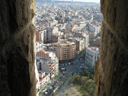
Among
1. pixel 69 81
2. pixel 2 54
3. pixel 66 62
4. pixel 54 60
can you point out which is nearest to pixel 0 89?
pixel 2 54

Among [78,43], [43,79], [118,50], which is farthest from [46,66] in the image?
[118,50]

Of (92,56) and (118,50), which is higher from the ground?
(118,50)

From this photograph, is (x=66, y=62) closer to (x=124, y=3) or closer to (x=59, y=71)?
(x=59, y=71)

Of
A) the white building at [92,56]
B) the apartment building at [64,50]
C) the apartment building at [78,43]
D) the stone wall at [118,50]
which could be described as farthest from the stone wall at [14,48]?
the apartment building at [78,43]

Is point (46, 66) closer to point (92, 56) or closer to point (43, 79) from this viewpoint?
point (43, 79)

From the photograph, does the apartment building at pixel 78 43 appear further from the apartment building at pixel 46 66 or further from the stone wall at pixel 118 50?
the stone wall at pixel 118 50

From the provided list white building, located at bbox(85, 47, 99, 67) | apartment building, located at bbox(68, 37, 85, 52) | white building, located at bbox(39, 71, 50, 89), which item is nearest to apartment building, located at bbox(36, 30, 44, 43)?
apartment building, located at bbox(68, 37, 85, 52)
